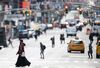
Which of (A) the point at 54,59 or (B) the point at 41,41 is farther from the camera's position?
(B) the point at 41,41

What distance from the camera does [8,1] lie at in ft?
315

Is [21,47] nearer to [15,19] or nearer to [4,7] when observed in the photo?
[15,19]

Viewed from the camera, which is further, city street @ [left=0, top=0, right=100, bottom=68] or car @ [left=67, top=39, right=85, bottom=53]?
car @ [left=67, top=39, right=85, bottom=53]

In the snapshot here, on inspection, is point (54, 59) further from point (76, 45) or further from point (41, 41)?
point (41, 41)

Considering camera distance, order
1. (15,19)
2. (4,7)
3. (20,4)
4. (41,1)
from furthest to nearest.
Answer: (41,1)
(20,4)
(4,7)
(15,19)

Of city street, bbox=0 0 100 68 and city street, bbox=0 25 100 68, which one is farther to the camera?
city street, bbox=0 0 100 68

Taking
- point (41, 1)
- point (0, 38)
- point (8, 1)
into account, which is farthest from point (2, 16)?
point (41, 1)

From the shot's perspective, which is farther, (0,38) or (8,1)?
(8,1)

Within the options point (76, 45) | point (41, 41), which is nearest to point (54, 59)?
point (76, 45)

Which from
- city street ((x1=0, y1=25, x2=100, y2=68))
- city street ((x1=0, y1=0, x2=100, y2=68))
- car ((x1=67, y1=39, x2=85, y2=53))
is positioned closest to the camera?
city street ((x1=0, y1=25, x2=100, y2=68))

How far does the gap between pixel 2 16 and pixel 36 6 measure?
29.6 metres

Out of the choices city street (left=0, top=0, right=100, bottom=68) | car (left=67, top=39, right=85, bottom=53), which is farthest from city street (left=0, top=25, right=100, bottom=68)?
car (left=67, top=39, right=85, bottom=53)

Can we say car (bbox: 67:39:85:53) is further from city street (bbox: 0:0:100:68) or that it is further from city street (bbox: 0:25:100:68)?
city street (bbox: 0:25:100:68)

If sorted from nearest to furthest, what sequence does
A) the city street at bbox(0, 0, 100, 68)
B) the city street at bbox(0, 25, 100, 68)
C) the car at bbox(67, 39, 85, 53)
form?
the city street at bbox(0, 25, 100, 68) → the city street at bbox(0, 0, 100, 68) → the car at bbox(67, 39, 85, 53)
